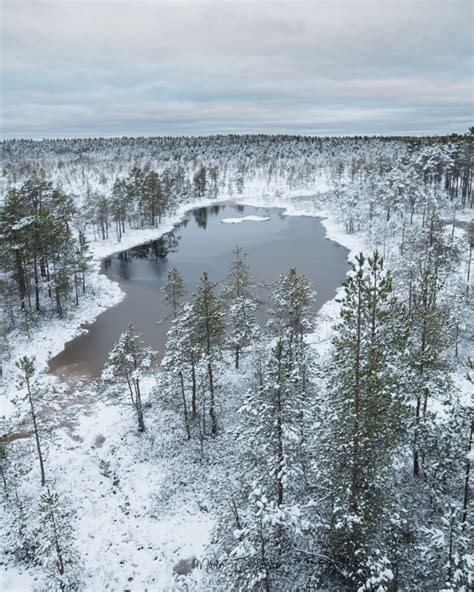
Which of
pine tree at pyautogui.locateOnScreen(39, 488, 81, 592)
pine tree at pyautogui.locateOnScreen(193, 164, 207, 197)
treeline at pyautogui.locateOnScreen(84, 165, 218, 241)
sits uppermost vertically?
pine tree at pyautogui.locateOnScreen(193, 164, 207, 197)

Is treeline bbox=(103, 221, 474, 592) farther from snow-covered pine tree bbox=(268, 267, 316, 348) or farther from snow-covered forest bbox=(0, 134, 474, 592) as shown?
snow-covered pine tree bbox=(268, 267, 316, 348)

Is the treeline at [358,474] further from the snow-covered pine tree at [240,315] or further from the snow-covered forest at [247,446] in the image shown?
the snow-covered pine tree at [240,315]

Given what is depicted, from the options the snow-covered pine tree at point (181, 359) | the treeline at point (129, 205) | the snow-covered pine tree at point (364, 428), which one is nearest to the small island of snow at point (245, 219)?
the treeline at point (129, 205)

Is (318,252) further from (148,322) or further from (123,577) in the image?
(123,577)

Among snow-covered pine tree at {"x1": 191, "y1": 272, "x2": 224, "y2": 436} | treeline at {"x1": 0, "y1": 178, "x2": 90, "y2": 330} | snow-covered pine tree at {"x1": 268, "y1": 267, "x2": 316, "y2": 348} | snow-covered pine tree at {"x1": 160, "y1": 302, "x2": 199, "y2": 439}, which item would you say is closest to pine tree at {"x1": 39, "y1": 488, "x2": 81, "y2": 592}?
snow-covered pine tree at {"x1": 160, "y1": 302, "x2": 199, "y2": 439}

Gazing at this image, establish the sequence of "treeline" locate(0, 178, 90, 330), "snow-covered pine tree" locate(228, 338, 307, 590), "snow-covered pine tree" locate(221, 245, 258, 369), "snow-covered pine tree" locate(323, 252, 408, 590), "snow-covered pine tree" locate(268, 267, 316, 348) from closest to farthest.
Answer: "snow-covered pine tree" locate(323, 252, 408, 590) < "snow-covered pine tree" locate(228, 338, 307, 590) < "snow-covered pine tree" locate(268, 267, 316, 348) < "snow-covered pine tree" locate(221, 245, 258, 369) < "treeline" locate(0, 178, 90, 330)

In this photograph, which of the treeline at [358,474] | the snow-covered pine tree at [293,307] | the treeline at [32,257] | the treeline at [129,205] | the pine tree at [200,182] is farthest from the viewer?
the pine tree at [200,182]

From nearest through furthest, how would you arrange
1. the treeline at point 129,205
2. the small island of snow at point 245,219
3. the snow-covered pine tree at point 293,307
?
the snow-covered pine tree at point 293,307
the treeline at point 129,205
the small island of snow at point 245,219
